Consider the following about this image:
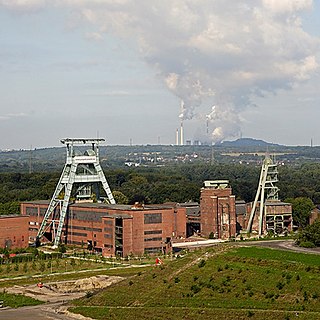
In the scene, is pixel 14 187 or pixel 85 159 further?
pixel 14 187

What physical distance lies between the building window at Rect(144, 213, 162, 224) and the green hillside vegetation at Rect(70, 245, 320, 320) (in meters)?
24.4

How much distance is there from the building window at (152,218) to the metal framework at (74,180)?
41.3ft

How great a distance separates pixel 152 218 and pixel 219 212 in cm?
1572

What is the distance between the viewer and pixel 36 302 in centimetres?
6638

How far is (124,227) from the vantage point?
303 ft

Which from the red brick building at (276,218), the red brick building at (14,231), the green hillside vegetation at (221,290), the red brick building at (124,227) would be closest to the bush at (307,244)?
the green hillside vegetation at (221,290)

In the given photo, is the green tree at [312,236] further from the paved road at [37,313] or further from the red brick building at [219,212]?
the red brick building at [219,212]

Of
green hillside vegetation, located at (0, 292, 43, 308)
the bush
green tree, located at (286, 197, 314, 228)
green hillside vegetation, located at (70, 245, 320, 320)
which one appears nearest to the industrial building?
green tree, located at (286, 197, 314, 228)

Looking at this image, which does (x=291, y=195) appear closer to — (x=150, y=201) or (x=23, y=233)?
(x=150, y=201)

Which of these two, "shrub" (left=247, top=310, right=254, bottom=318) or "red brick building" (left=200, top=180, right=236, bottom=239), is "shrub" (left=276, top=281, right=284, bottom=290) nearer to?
"shrub" (left=247, top=310, right=254, bottom=318)

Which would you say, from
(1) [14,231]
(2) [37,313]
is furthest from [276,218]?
(2) [37,313]

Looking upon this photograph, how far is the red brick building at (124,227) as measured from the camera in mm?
93250

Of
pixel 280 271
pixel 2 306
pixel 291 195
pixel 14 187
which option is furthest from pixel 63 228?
pixel 14 187

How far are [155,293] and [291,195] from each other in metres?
94.4
